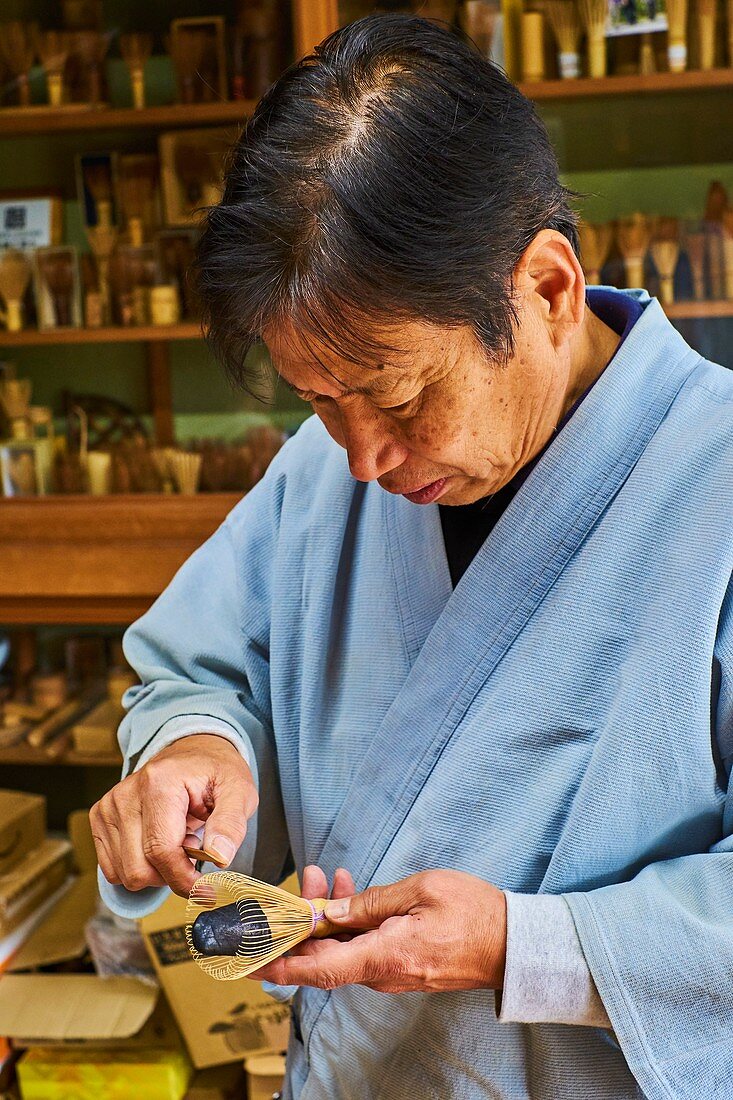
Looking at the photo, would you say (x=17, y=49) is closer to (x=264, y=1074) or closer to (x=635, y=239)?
(x=635, y=239)

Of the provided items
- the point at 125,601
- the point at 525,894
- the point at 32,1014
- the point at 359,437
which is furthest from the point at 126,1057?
the point at 359,437

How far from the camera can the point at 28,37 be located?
6.74 feet

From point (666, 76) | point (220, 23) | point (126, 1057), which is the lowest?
point (126, 1057)

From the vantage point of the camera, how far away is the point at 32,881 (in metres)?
2.02

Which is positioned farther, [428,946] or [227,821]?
[227,821]

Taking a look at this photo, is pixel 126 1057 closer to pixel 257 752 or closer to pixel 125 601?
pixel 125 601

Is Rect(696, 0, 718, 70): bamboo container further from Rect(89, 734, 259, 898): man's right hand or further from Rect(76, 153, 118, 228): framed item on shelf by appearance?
Rect(89, 734, 259, 898): man's right hand

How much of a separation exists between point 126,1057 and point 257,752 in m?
1.04

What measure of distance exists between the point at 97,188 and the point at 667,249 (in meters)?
1.08

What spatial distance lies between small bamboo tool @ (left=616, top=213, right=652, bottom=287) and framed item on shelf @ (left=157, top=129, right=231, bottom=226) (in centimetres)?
75

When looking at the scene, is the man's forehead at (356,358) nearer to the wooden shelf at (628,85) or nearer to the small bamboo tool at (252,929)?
the small bamboo tool at (252,929)

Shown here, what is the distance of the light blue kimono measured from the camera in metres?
0.73

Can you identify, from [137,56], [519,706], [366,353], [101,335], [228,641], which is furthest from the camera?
[101,335]

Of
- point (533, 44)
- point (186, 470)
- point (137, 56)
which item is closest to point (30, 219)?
point (137, 56)
